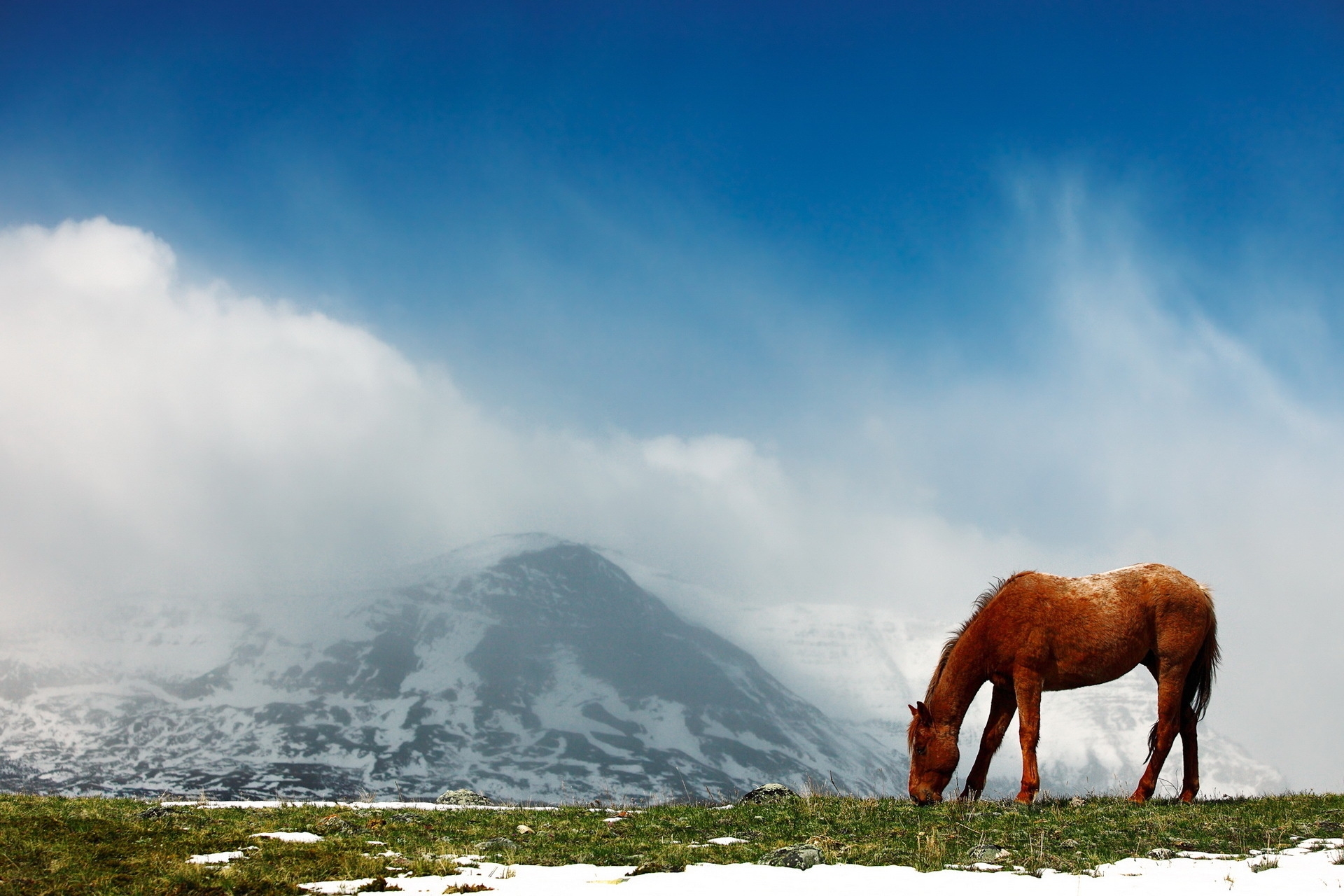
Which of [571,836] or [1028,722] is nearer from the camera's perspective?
[571,836]

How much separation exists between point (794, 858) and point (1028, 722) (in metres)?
8.87

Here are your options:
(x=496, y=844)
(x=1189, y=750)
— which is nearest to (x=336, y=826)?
(x=496, y=844)

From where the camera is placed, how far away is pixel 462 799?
80.7ft

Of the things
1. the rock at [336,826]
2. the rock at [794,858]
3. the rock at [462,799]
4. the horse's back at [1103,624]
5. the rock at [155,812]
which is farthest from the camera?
the rock at [462,799]

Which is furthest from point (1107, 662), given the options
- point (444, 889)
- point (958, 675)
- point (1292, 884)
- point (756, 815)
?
point (444, 889)

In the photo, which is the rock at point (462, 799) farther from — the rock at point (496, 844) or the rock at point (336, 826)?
the rock at point (496, 844)

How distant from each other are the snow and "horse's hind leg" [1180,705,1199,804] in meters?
7.56

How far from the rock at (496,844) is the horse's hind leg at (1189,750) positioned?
1425 cm

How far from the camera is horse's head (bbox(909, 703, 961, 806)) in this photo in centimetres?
1944

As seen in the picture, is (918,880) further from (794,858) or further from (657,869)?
(657,869)

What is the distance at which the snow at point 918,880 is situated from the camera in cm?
1034

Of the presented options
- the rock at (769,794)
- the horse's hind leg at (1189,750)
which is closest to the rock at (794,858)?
the rock at (769,794)

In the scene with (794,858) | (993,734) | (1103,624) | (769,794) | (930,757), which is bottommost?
(769,794)

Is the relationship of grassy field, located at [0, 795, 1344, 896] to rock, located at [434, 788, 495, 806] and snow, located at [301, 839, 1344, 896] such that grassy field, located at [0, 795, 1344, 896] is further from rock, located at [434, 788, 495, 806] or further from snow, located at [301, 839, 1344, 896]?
rock, located at [434, 788, 495, 806]
